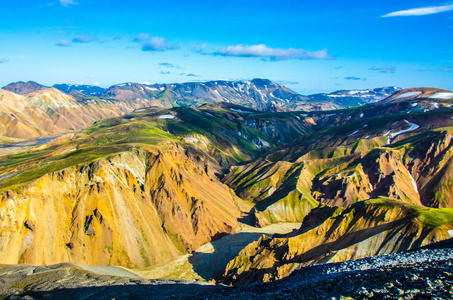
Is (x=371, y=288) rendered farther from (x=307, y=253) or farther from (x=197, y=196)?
(x=197, y=196)

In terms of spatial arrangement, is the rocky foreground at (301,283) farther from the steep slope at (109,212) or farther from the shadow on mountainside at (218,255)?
the shadow on mountainside at (218,255)

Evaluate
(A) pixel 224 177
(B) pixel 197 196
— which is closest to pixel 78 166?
(B) pixel 197 196

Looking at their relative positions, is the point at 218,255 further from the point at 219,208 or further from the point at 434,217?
the point at 434,217

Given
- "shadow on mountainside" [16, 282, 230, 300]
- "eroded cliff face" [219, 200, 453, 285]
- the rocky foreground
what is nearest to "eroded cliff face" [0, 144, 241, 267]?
the rocky foreground

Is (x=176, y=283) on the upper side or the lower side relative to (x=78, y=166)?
lower

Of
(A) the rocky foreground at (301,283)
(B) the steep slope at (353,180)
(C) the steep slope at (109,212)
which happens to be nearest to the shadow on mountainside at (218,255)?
(C) the steep slope at (109,212)

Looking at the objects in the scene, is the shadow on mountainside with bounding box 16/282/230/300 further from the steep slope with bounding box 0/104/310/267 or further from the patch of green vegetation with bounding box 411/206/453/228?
the patch of green vegetation with bounding box 411/206/453/228
